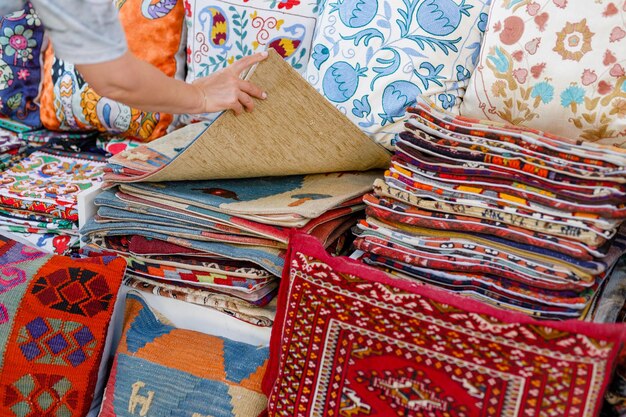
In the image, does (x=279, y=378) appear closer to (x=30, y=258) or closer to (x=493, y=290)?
(x=493, y=290)

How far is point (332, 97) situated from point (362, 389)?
0.65 m

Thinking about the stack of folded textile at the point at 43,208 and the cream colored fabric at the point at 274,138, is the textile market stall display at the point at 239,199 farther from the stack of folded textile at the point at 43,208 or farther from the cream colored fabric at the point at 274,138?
the stack of folded textile at the point at 43,208

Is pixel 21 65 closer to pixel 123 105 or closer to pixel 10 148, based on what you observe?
pixel 10 148

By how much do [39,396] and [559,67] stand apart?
3.98ft

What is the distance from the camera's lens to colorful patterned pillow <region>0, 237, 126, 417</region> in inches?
48.7

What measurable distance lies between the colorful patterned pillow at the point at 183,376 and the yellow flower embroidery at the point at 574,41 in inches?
32.8

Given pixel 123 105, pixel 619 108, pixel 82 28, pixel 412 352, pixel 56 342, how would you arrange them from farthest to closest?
pixel 123 105 → pixel 56 342 → pixel 619 108 → pixel 412 352 → pixel 82 28

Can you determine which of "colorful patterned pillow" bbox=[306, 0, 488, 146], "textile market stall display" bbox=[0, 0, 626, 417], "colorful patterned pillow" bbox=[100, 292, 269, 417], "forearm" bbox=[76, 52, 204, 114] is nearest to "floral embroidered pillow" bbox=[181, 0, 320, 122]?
"textile market stall display" bbox=[0, 0, 626, 417]

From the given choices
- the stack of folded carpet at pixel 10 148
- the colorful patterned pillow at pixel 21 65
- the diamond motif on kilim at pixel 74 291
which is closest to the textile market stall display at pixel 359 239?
the diamond motif on kilim at pixel 74 291

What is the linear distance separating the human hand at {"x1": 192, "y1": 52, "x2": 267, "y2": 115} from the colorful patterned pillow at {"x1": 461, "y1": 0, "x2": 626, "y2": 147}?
480mm

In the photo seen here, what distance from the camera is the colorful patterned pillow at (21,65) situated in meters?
1.84

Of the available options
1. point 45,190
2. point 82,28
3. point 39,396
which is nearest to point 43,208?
point 45,190

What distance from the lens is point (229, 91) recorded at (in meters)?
1.19

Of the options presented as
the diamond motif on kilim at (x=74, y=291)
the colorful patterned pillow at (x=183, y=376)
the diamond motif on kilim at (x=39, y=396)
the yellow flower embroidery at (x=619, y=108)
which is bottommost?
the diamond motif on kilim at (x=39, y=396)
